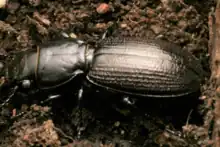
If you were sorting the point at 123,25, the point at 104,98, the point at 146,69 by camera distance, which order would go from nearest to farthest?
1. the point at 146,69
2. the point at 104,98
3. the point at 123,25

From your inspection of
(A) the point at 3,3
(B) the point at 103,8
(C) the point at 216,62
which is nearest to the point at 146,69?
(C) the point at 216,62

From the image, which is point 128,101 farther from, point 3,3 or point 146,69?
point 3,3

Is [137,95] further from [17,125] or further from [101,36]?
[17,125]

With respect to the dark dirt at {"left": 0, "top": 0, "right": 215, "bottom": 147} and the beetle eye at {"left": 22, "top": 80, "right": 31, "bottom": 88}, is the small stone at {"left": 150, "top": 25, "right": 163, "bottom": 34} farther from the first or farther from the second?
the beetle eye at {"left": 22, "top": 80, "right": 31, "bottom": 88}

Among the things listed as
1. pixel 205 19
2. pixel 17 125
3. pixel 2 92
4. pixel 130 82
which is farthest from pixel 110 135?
pixel 205 19

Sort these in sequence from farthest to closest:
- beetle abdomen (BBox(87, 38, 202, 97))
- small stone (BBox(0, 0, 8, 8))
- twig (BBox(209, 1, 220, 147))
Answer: small stone (BBox(0, 0, 8, 8)) < beetle abdomen (BBox(87, 38, 202, 97)) < twig (BBox(209, 1, 220, 147))

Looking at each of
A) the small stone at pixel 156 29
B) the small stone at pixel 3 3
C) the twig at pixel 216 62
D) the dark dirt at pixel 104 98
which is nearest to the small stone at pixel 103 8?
the dark dirt at pixel 104 98

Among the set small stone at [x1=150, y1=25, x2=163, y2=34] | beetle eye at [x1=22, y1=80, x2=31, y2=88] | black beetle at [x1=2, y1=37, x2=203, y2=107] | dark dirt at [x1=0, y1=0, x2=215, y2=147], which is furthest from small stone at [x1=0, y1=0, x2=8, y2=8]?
small stone at [x1=150, y1=25, x2=163, y2=34]
